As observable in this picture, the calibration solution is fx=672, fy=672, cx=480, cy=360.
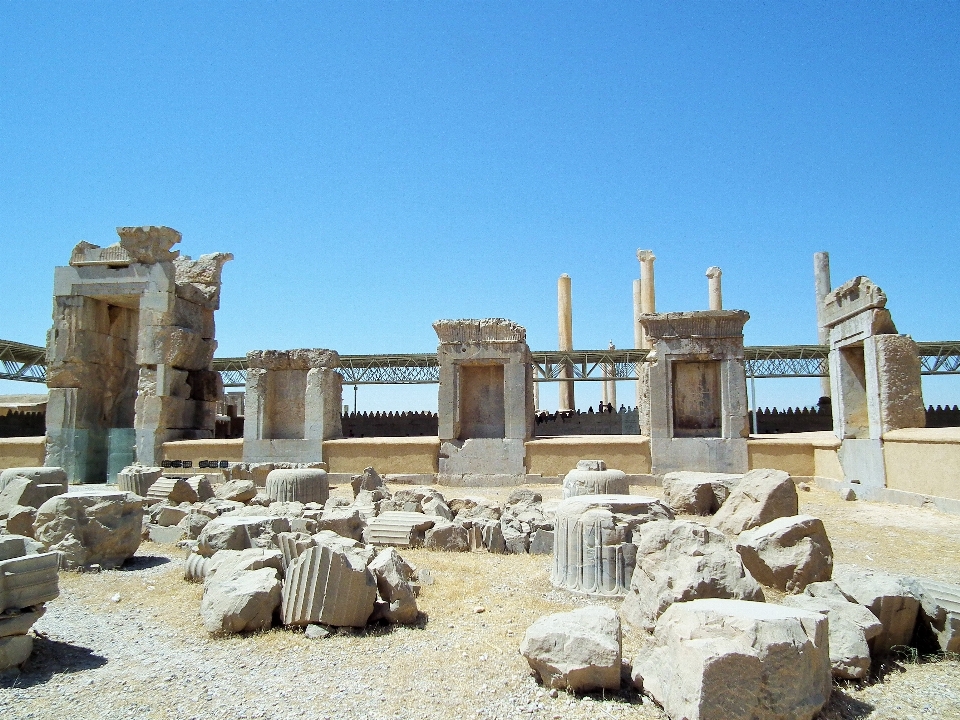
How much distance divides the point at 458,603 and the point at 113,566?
4233 mm

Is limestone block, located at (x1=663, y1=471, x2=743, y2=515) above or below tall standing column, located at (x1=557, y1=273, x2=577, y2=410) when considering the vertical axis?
below

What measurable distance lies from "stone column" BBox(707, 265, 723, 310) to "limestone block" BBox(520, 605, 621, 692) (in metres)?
27.2

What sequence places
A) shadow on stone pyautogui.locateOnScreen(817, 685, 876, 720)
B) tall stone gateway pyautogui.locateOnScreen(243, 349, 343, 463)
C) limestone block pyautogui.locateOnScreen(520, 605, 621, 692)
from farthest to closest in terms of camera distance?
tall stone gateway pyautogui.locateOnScreen(243, 349, 343, 463)
limestone block pyautogui.locateOnScreen(520, 605, 621, 692)
shadow on stone pyautogui.locateOnScreen(817, 685, 876, 720)

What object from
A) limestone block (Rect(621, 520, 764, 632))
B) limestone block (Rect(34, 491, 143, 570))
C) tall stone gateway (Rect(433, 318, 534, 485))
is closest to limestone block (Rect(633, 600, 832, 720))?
limestone block (Rect(621, 520, 764, 632))

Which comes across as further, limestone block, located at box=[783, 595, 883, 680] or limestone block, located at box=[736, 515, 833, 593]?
limestone block, located at box=[736, 515, 833, 593]

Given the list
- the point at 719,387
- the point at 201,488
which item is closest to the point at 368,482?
the point at 201,488

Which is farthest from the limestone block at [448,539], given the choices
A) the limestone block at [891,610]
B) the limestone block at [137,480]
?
the limestone block at [137,480]

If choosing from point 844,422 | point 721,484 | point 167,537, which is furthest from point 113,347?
point 844,422

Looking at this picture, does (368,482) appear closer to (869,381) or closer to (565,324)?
(869,381)

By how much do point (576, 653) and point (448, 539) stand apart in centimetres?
448

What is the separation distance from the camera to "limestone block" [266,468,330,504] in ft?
35.7

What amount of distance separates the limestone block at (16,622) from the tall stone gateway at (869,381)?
485 inches

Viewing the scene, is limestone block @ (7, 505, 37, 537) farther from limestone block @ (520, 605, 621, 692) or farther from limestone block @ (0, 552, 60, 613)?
limestone block @ (520, 605, 621, 692)

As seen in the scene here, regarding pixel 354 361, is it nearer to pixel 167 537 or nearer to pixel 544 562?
pixel 167 537
